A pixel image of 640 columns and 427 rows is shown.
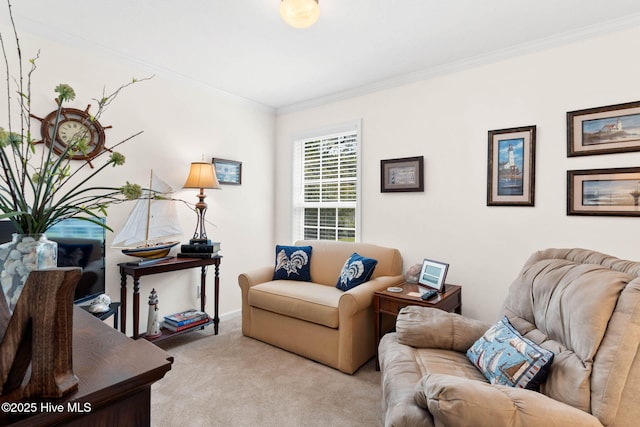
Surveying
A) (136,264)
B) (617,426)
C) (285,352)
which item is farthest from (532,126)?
(136,264)

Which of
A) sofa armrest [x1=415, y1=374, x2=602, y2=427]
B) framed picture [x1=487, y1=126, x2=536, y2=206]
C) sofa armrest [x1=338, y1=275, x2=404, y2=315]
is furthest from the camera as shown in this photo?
framed picture [x1=487, y1=126, x2=536, y2=206]

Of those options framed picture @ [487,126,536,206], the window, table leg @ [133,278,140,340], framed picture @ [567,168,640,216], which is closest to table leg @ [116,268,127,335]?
table leg @ [133,278,140,340]

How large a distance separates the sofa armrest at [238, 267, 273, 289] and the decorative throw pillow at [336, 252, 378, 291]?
0.76 metres

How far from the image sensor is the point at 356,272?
2850mm

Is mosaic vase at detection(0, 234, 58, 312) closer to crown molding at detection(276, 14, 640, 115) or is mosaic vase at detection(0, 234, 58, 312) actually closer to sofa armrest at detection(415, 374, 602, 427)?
sofa armrest at detection(415, 374, 602, 427)

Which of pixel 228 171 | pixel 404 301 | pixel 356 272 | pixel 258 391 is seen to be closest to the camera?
pixel 258 391

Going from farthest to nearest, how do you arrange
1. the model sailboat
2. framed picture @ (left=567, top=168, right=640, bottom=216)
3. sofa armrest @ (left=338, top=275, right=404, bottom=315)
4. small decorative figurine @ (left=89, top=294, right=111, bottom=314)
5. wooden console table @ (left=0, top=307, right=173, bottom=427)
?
the model sailboat, sofa armrest @ (left=338, top=275, right=404, bottom=315), small decorative figurine @ (left=89, top=294, right=111, bottom=314), framed picture @ (left=567, top=168, right=640, bottom=216), wooden console table @ (left=0, top=307, right=173, bottom=427)

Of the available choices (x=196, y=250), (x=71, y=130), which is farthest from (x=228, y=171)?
(x=71, y=130)

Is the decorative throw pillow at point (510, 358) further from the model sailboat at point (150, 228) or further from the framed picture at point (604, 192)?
the model sailboat at point (150, 228)

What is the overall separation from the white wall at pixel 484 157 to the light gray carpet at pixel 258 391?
4.04 ft

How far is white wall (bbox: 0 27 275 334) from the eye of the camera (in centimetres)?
258

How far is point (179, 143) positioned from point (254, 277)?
1.53 meters

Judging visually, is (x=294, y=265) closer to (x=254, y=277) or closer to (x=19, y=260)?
(x=254, y=277)

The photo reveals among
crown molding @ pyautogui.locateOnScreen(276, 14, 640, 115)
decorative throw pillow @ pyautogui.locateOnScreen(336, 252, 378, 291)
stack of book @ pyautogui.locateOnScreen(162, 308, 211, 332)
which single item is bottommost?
stack of book @ pyautogui.locateOnScreen(162, 308, 211, 332)
